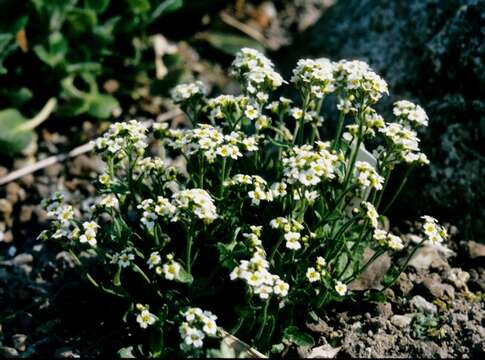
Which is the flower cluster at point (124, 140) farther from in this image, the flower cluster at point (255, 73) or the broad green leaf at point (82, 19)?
the broad green leaf at point (82, 19)

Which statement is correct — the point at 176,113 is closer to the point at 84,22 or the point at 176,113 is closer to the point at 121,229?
the point at 84,22

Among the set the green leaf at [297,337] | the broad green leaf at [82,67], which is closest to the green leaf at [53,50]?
the broad green leaf at [82,67]

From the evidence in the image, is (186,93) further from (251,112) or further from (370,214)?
(370,214)

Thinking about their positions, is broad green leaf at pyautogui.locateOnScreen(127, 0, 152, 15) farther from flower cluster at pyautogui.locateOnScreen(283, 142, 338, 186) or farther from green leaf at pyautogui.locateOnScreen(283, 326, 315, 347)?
green leaf at pyautogui.locateOnScreen(283, 326, 315, 347)

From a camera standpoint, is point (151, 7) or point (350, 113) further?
point (151, 7)

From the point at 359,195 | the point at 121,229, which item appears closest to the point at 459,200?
the point at 359,195

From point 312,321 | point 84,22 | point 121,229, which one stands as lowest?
point 312,321

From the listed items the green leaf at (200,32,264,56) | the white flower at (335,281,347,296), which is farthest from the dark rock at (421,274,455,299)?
the green leaf at (200,32,264,56)

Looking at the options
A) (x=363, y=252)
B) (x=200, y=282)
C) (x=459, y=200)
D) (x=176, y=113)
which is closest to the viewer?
(x=200, y=282)
